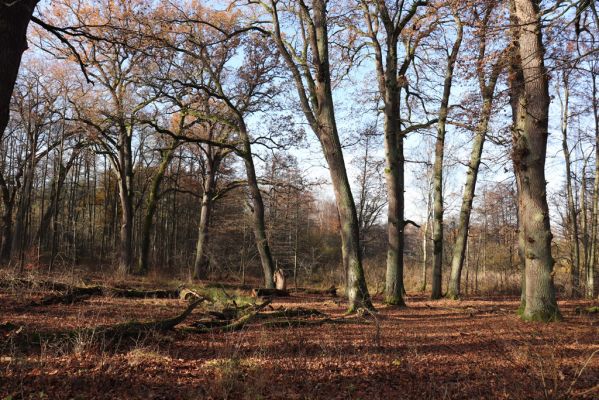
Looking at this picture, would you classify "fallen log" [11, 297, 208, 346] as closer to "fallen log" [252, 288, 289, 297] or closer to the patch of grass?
the patch of grass

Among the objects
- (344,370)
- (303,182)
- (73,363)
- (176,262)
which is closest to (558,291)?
(303,182)

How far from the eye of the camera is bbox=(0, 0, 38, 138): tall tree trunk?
4.24 metres

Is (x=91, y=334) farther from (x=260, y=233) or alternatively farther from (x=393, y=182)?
(x=260, y=233)

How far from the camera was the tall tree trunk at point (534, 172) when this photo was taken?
7840 mm

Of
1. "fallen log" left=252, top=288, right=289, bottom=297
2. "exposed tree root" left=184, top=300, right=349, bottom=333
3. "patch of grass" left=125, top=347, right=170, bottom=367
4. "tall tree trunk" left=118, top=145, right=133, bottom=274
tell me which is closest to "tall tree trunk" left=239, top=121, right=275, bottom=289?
"fallen log" left=252, top=288, right=289, bottom=297

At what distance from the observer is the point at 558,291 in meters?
20.0

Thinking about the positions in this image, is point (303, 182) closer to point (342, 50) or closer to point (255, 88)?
point (255, 88)

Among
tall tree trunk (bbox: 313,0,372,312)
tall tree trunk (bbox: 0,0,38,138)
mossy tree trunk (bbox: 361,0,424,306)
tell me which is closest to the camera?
tall tree trunk (bbox: 0,0,38,138)

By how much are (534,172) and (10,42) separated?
332 inches

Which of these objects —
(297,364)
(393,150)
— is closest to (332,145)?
(393,150)

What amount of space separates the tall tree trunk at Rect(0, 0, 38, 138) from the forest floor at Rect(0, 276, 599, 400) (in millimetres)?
2446

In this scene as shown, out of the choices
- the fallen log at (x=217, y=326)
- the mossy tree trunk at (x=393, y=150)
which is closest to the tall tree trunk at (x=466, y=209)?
the mossy tree trunk at (x=393, y=150)

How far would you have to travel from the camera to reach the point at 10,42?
4.29 meters

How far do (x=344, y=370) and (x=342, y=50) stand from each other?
11.1 metres
